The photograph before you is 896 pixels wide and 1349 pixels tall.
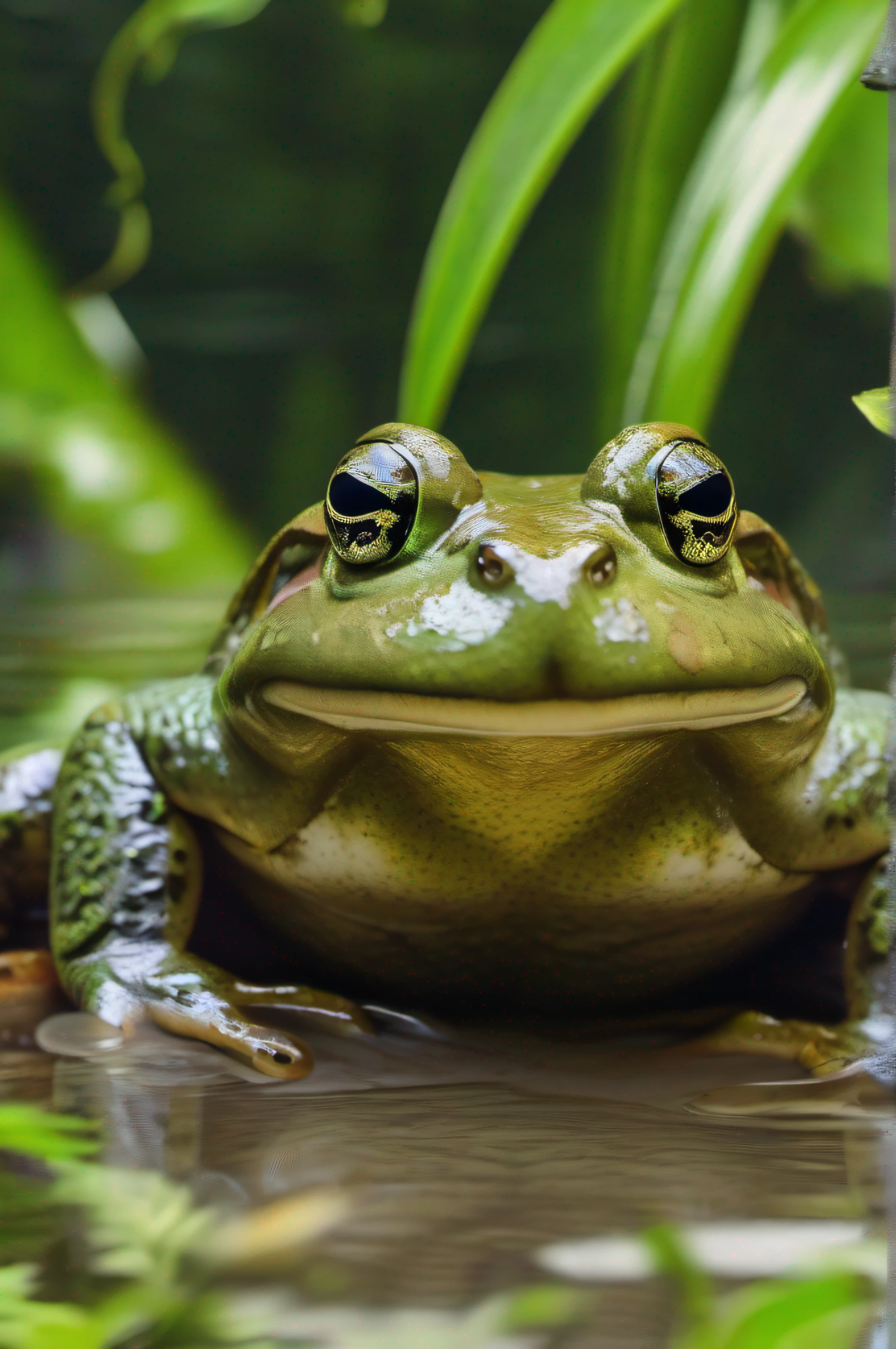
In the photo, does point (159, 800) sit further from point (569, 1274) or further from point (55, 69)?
point (55, 69)

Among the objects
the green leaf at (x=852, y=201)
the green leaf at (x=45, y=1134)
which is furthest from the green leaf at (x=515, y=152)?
the green leaf at (x=45, y=1134)

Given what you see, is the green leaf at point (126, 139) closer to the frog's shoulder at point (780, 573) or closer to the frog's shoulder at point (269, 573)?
the frog's shoulder at point (269, 573)

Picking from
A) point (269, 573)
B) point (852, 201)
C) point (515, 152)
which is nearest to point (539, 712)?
point (269, 573)

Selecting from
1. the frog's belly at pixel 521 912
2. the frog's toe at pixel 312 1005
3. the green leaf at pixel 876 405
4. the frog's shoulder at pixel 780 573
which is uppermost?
the green leaf at pixel 876 405

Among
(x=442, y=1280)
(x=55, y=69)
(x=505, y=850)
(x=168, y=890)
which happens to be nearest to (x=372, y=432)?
(x=505, y=850)

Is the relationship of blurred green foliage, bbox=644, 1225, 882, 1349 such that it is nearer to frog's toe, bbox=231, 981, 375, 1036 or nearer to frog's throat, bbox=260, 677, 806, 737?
frog's throat, bbox=260, 677, 806, 737

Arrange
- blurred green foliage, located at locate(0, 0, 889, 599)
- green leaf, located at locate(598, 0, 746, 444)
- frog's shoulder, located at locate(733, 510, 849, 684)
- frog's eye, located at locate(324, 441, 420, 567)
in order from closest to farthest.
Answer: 1. frog's eye, located at locate(324, 441, 420, 567)
2. frog's shoulder, located at locate(733, 510, 849, 684)
3. green leaf, located at locate(598, 0, 746, 444)
4. blurred green foliage, located at locate(0, 0, 889, 599)

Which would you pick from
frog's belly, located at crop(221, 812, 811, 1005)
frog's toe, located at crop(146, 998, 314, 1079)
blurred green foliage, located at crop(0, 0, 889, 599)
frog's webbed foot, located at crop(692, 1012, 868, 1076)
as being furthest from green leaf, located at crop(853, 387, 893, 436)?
blurred green foliage, located at crop(0, 0, 889, 599)
